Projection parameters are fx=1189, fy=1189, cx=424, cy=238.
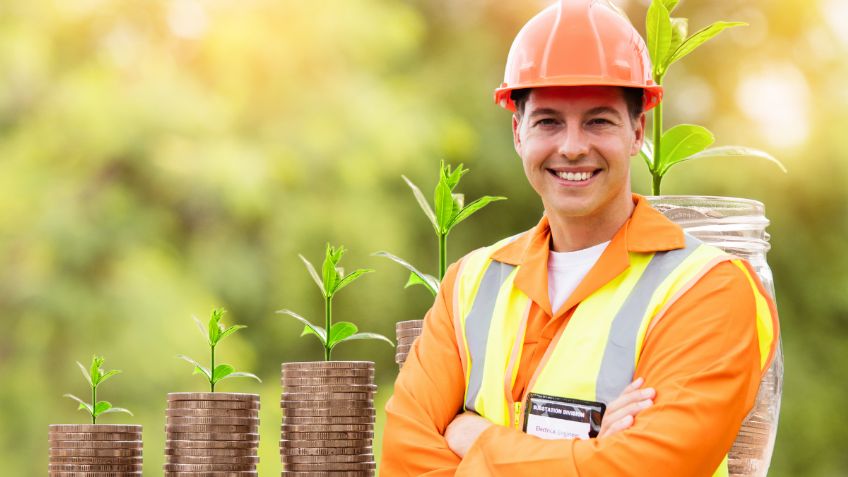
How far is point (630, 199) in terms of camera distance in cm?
206

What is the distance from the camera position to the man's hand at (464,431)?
198cm

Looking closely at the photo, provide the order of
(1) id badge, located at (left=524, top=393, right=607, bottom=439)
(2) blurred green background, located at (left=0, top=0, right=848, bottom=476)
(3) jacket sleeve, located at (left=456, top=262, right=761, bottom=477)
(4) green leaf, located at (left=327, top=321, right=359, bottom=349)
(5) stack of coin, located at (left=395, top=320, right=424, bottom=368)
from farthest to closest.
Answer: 1. (2) blurred green background, located at (left=0, top=0, right=848, bottom=476)
2. (4) green leaf, located at (left=327, top=321, right=359, bottom=349)
3. (5) stack of coin, located at (left=395, top=320, right=424, bottom=368)
4. (1) id badge, located at (left=524, top=393, right=607, bottom=439)
5. (3) jacket sleeve, located at (left=456, top=262, right=761, bottom=477)

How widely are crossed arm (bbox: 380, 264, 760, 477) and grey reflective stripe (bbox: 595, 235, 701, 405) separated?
3 cm

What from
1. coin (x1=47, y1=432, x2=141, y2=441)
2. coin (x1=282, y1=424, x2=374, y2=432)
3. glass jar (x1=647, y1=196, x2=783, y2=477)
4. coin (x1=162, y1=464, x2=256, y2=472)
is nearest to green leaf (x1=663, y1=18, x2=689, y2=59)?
glass jar (x1=647, y1=196, x2=783, y2=477)

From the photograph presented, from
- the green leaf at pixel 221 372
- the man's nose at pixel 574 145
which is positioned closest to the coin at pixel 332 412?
the green leaf at pixel 221 372

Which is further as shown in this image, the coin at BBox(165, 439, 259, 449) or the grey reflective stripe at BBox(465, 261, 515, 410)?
the coin at BBox(165, 439, 259, 449)

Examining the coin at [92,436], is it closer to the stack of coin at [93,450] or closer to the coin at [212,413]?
the stack of coin at [93,450]

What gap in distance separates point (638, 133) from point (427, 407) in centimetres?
60

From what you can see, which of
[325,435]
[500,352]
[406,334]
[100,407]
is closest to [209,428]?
[325,435]

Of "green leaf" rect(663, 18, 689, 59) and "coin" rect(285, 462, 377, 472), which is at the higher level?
"green leaf" rect(663, 18, 689, 59)

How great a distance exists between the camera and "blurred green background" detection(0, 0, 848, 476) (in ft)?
26.2

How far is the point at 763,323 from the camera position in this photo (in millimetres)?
1908

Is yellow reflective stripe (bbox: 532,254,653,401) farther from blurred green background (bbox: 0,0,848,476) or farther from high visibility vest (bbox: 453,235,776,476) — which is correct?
blurred green background (bbox: 0,0,848,476)

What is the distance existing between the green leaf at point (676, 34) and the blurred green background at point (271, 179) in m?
5.18
